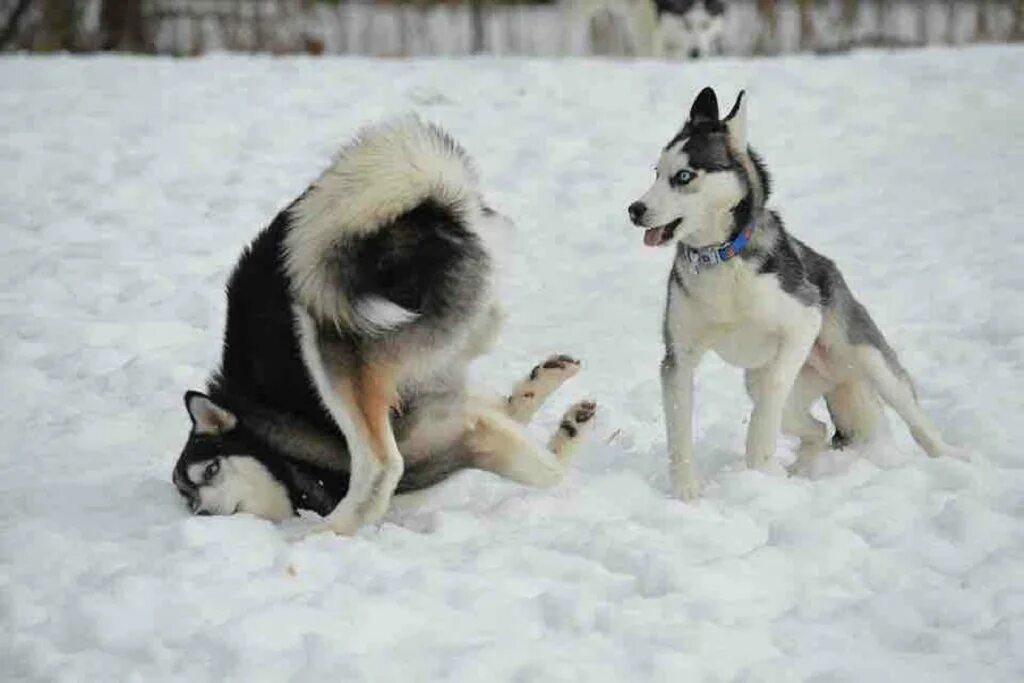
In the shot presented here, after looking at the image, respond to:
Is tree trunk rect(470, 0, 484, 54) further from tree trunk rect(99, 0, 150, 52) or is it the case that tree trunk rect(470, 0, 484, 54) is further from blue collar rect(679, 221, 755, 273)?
blue collar rect(679, 221, 755, 273)

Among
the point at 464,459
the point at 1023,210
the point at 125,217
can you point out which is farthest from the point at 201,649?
the point at 1023,210

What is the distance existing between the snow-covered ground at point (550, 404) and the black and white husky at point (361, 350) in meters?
0.17

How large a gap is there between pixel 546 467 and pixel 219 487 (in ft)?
3.34

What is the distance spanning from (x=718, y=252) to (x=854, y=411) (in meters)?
0.87

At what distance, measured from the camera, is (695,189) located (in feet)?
13.7

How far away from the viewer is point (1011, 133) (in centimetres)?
873

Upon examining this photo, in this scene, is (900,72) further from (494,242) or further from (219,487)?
(219,487)

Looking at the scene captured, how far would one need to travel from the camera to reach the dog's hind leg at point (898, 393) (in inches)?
175

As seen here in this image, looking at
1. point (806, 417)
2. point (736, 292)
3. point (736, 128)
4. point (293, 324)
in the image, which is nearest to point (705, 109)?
point (736, 128)

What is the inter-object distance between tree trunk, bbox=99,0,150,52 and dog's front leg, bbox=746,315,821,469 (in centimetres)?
1001

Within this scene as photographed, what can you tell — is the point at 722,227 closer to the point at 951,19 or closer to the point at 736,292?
the point at 736,292

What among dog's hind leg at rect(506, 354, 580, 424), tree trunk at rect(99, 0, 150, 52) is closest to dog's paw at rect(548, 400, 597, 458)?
dog's hind leg at rect(506, 354, 580, 424)

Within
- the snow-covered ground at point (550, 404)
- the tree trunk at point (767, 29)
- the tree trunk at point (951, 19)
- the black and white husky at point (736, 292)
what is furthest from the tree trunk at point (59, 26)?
the black and white husky at point (736, 292)

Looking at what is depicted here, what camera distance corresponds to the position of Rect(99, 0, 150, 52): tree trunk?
42.3 feet
